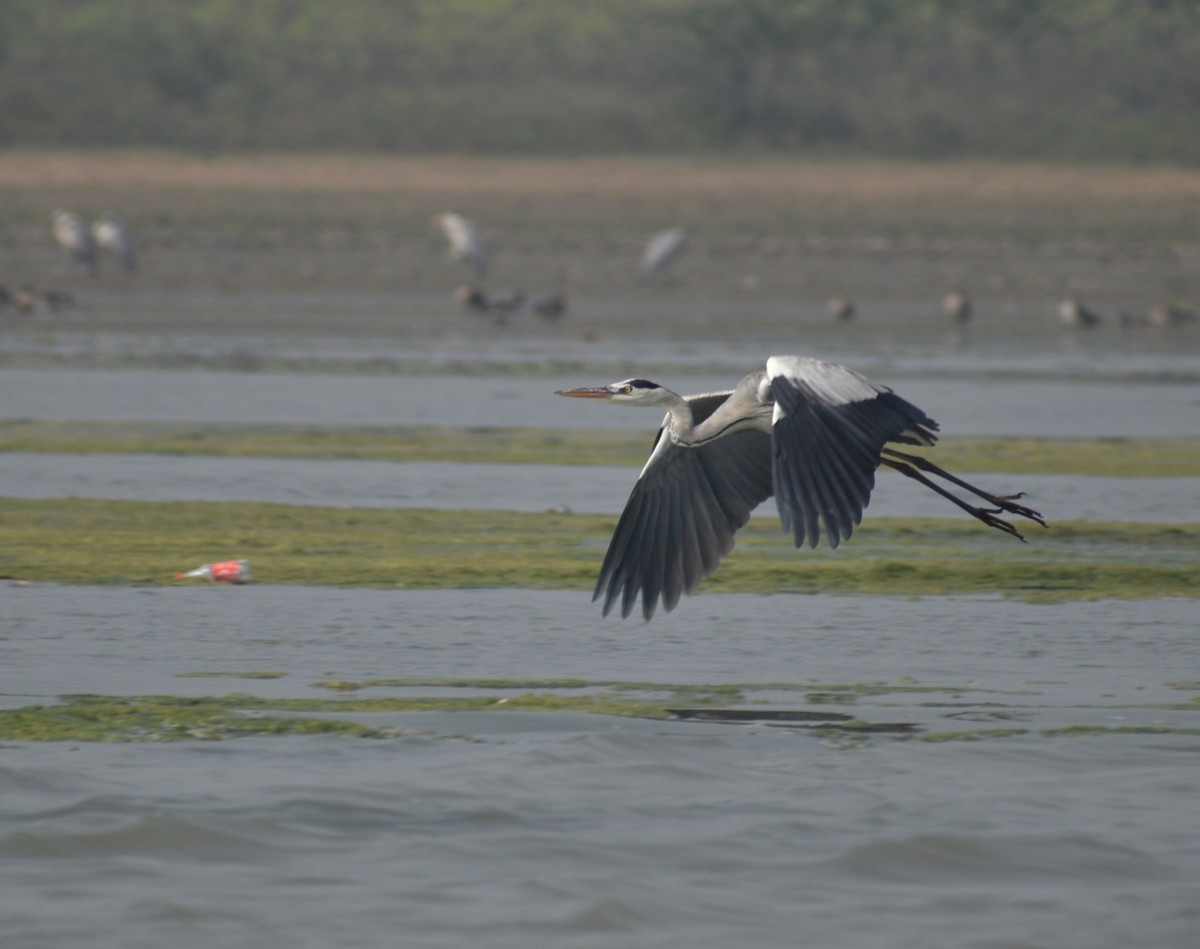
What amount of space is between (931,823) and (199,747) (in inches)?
84.2

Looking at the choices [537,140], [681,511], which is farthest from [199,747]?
[537,140]

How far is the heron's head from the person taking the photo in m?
7.59

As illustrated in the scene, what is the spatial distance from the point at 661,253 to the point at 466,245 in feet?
8.85

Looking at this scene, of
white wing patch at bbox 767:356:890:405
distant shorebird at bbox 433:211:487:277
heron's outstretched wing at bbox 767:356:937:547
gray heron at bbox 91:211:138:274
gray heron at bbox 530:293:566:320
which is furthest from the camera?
distant shorebird at bbox 433:211:487:277

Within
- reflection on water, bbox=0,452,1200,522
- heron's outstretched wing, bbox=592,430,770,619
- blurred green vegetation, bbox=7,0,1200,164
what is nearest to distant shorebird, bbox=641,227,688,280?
blurred green vegetation, bbox=7,0,1200,164

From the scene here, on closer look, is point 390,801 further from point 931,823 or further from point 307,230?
point 307,230

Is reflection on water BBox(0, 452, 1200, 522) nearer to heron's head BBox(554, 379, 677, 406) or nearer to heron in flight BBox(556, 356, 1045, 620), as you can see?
heron's head BBox(554, 379, 677, 406)

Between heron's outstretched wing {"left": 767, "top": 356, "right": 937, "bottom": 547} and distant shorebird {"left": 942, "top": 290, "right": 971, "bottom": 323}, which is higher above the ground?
distant shorebird {"left": 942, "top": 290, "right": 971, "bottom": 323}

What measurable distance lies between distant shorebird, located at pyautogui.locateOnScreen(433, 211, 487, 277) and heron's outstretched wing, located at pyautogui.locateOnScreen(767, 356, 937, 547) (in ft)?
76.4

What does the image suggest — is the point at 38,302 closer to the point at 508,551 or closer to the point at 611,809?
the point at 508,551

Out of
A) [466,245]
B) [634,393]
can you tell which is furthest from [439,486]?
[466,245]

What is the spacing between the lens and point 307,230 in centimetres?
3347

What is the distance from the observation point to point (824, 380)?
22.2ft

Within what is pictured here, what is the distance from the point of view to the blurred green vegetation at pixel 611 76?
41.3 meters
